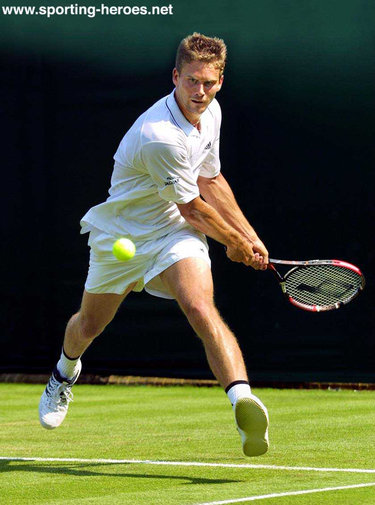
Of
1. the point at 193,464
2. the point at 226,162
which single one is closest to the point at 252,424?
the point at 193,464

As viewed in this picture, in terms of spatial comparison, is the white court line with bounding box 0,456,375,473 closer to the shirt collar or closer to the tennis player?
the tennis player

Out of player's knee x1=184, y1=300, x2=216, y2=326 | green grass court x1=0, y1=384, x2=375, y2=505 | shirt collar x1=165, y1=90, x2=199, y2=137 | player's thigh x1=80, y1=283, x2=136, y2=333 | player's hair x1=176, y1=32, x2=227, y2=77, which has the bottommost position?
green grass court x1=0, y1=384, x2=375, y2=505

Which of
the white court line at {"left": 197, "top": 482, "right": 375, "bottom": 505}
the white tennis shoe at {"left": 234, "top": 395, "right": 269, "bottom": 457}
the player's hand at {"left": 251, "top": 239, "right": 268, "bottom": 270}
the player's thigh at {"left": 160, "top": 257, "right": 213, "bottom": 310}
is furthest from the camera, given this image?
the player's hand at {"left": 251, "top": 239, "right": 268, "bottom": 270}

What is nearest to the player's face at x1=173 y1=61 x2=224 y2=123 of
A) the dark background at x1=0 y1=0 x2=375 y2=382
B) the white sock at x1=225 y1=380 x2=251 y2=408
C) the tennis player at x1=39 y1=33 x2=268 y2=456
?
the tennis player at x1=39 y1=33 x2=268 y2=456

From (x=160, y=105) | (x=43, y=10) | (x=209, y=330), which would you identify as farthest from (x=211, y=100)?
(x=43, y=10)

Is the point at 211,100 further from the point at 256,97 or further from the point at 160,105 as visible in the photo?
the point at 256,97

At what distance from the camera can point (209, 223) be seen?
5043 mm

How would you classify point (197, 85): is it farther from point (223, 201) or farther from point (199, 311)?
point (199, 311)

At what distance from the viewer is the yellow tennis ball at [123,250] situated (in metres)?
5.20

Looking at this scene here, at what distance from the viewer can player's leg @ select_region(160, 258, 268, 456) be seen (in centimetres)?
449

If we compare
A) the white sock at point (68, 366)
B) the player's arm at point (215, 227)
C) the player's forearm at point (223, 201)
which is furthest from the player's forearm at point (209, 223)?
the white sock at point (68, 366)

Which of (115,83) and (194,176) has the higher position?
(194,176)

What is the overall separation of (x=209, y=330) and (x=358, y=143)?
4126mm

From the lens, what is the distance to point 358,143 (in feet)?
28.0
